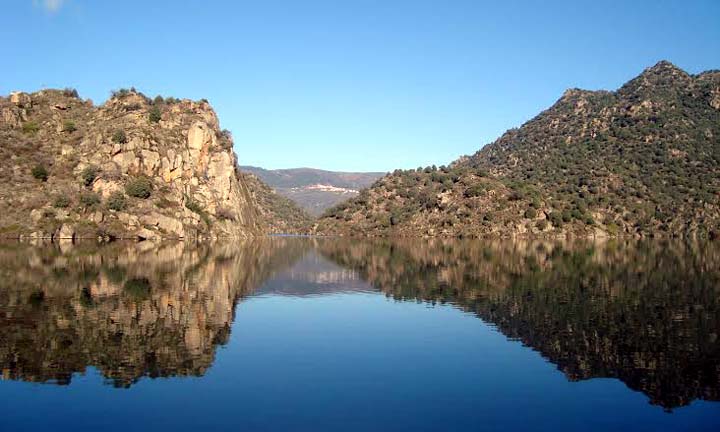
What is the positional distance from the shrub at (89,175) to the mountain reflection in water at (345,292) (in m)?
53.9

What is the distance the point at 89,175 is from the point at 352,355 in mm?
114573

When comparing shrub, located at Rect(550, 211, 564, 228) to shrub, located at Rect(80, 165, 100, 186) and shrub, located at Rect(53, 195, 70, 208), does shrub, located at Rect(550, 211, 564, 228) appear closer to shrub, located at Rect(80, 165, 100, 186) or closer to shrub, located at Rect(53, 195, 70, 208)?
shrub, located at Rect(80, 165, 100, 186)

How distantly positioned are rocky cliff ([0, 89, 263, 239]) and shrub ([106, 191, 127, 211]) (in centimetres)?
21

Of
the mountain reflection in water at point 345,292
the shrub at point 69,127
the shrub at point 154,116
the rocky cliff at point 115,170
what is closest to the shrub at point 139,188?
the rocky cliff at point 115,170

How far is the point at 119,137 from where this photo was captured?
429 feet

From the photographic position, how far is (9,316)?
105 feet

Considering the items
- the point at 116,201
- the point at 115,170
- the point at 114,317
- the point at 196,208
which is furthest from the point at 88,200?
the point at 114,317

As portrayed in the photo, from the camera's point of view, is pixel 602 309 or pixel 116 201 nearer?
pixel 602 309

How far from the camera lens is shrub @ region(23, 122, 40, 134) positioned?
136 metres

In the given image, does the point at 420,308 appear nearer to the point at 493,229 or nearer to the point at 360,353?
the point at 360,353

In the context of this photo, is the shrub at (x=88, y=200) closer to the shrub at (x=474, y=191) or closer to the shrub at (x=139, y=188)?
the shrub at (x=139, y=188)

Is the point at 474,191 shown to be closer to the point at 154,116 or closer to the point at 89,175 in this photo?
the point at 154,116

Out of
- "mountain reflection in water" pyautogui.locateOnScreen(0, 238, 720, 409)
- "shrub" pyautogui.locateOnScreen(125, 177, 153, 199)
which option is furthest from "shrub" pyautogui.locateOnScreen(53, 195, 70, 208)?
"mountain reflection in water" pyautogui.locateOnScreen(0, 238, 720, 409)

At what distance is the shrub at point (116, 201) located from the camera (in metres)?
120
